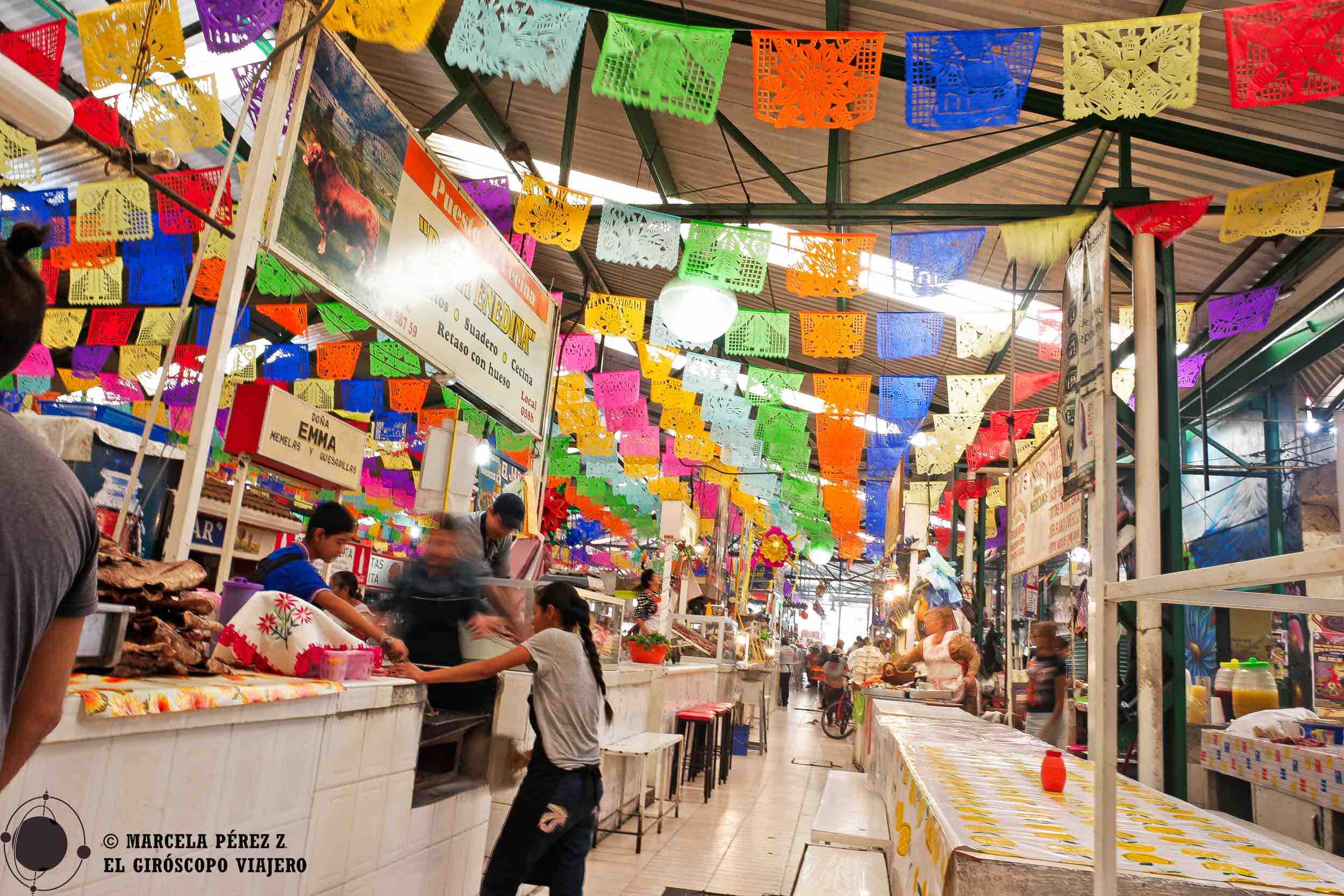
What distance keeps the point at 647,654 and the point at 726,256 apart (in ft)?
12.7

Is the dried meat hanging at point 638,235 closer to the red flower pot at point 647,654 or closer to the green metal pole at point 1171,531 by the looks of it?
the green metal pole at point 1171,531

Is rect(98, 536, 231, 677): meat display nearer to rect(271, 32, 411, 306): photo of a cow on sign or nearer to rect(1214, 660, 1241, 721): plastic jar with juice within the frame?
rect(271, 32, 411, 306): photo of a cow on sign

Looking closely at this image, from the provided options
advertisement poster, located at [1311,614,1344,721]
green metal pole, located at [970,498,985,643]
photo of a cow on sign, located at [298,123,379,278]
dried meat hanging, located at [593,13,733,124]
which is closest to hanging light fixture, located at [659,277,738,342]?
dried meat hanging, located at [593,13,733,124]

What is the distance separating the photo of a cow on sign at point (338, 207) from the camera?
10.9ft

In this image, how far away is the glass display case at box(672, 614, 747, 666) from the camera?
1080 cm

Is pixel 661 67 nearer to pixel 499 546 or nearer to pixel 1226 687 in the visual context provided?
pixel 499 546

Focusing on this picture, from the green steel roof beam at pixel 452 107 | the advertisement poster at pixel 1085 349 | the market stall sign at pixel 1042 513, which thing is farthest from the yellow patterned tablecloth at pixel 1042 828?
the green steel roof beam at pixel 452 107

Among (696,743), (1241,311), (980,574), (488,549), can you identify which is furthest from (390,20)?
(980,574)

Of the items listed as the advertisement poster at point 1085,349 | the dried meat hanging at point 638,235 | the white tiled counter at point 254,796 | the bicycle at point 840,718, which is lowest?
the bicycle at point 840,718

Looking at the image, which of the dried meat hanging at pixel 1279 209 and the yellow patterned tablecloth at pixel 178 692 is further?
the dried meat hanging at pixel 1279 209

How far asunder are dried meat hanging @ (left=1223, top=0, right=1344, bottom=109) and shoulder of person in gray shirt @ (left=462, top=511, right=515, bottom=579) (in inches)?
167

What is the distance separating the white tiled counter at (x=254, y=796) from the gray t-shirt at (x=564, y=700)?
0.52 meters

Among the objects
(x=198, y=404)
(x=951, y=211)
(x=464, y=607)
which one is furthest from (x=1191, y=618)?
(x=198, y=404)

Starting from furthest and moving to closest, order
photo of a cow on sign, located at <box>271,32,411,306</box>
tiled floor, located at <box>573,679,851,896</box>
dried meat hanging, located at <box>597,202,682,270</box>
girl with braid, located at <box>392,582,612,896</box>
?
dried meat hanging, located at <box>597,202,682,270</box>
tiled floor, located at <box>573,679,851,896</box>
girl with braid, located at <box>392,582,612,896</box>
photo of a cow on sign, located at <box>271,32,411,306</box>
